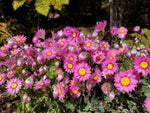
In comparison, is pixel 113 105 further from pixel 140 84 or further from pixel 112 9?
pixel 112 9

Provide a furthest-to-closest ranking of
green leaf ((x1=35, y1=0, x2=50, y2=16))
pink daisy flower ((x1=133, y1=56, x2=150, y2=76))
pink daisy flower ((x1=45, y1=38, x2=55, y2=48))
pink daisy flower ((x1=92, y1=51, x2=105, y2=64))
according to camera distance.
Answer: green leaf ((x1=35, y1=0, x2=50, y2=16)) → pink daisy flower ((x1=45, y1=38, x2=55, y2=48)) → pink daisy flower ((x1=92, y1=51, x2=105, y2=64)) → pink daisy flower ((x1=133, y1=56, x2=150, y2=76))

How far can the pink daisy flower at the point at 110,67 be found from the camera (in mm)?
1343

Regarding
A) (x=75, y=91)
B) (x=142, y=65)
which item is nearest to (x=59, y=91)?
(x=75, y=91)

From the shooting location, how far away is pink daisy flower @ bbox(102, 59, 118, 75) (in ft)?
4.41

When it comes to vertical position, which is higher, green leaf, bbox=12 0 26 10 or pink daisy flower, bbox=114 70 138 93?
green leaf, bbox=12 0 26 10

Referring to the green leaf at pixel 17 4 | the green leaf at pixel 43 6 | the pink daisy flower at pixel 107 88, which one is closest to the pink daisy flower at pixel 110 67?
the pink daisy flower at pixel 107 88

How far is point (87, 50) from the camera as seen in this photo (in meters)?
1.46

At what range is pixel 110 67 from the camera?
1354 mm

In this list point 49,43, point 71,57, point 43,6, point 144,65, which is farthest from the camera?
point 43,6

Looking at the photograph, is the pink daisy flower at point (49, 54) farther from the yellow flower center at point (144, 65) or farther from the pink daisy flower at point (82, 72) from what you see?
the yellow flower center at point (144, 65)

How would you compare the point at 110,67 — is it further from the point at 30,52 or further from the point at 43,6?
the point at 43,6

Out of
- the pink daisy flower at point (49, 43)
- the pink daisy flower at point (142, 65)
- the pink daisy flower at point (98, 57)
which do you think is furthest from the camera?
the pink daisy flower at point (49, 43)

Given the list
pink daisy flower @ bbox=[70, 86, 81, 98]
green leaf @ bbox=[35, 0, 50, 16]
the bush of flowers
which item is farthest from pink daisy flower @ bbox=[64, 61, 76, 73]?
green leaf @ bbox=[35, 0, 50, 16]

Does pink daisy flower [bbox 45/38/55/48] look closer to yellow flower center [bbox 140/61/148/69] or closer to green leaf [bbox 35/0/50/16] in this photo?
yellow flower center [bbox 140/61/148/69]
